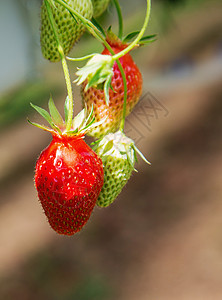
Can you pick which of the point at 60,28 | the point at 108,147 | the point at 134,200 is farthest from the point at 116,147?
the point at 134,200

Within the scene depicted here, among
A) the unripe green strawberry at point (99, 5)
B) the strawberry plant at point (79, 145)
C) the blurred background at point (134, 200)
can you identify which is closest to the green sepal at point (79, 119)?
the strawberry plant at point (79, 145)

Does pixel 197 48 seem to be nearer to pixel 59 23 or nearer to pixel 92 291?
pixel 92 291

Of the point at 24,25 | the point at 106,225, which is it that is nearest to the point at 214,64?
the point at 24,25

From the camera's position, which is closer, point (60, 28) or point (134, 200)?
point (60, 28)

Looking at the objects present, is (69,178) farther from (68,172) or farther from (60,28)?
(60,28)

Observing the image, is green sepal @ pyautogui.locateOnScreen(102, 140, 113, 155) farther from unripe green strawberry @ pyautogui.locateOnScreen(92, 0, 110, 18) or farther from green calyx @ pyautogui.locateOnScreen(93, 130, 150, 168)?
unripe green strawberry @ pyautogui.locateOnScreen(92, 0, 110, 18)

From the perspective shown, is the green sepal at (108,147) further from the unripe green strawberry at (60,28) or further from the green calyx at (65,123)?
the unripe green strawberry at (60,28)

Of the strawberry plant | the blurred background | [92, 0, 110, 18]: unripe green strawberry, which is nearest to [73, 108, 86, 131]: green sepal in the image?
the strawberry plant
